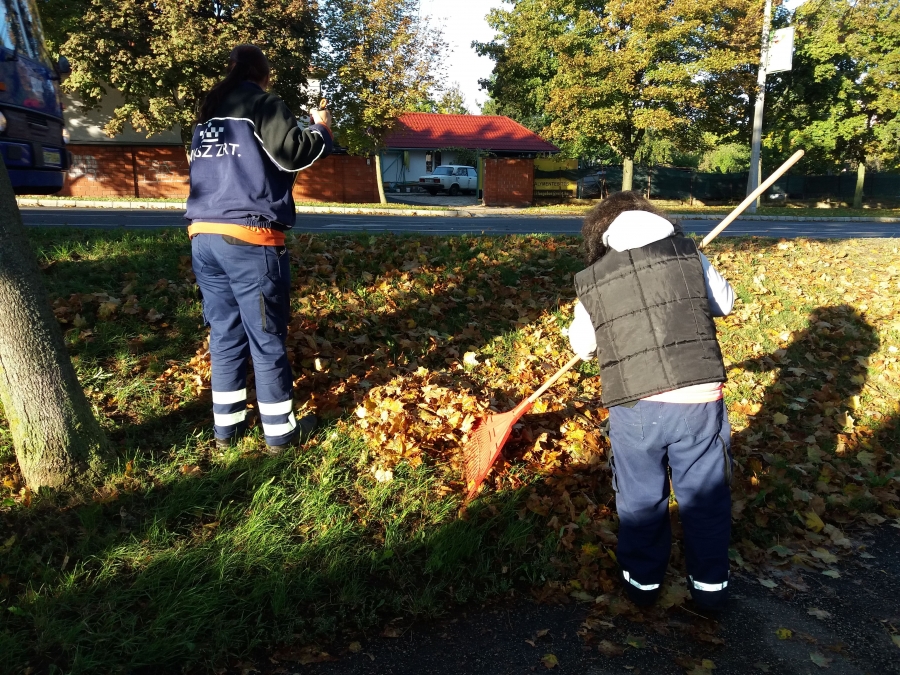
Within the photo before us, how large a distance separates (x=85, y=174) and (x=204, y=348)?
26.0 metres

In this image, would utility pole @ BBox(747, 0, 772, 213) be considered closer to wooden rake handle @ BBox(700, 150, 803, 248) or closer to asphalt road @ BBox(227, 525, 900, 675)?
wooden rake handle @ BBox(700, 150, 803, 248)

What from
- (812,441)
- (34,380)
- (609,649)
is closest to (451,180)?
(812,441)

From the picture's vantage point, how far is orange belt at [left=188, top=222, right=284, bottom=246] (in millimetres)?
3393

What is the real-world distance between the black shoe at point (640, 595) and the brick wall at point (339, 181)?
2688 cm

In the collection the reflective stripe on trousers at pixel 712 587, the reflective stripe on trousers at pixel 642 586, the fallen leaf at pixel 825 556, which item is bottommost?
the fallen leaf at pixel 825 556

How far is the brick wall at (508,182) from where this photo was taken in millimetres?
29266

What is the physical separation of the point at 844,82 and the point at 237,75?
35426 mm

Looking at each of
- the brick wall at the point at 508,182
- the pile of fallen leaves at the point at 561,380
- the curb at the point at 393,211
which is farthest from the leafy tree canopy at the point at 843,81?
the pile of fallen leaves at the point at 561,380

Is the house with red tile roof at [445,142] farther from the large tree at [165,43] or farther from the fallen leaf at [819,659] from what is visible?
the fallen leaf at [819,659]

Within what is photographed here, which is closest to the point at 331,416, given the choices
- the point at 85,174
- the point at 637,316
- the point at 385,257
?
the point at 637,316

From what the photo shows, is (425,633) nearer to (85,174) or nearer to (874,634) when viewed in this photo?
(874,634)

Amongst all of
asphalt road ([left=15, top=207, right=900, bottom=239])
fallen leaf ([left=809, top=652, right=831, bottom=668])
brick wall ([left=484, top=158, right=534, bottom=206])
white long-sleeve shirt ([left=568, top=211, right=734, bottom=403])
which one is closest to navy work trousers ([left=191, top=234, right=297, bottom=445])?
white long-sleeve shirt ([left=568, top=211, right=734, bottom=403])

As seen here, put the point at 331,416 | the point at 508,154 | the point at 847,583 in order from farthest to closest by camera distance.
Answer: the point at 508,154
the point at 331,416
the point at 847,583

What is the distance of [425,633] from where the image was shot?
2.95m
